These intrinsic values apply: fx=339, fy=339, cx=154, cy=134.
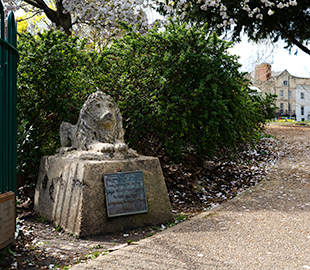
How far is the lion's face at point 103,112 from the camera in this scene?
494cm

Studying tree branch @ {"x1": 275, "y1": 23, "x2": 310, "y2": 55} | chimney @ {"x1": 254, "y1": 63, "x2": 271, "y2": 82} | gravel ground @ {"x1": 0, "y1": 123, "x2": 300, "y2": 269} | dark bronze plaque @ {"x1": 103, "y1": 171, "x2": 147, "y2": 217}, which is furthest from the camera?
chimney @ {"x1": 254, "y1": 63, "x2": 271, "y2": 82}

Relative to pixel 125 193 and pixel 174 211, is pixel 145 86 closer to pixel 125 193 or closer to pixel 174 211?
pixel 174 211

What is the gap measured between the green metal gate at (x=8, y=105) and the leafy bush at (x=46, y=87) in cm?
230

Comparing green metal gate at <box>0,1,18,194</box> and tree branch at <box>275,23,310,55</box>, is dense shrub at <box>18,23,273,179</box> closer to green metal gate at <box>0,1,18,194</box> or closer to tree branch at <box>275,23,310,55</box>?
green metal gate at <box>0,1,18,194</box>

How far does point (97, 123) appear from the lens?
5020 millimetres

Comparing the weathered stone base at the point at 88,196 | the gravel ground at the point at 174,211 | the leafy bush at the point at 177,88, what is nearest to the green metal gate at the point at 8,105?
the gravel ground at the point at 174,211

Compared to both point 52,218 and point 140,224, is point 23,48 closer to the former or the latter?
point 52,218

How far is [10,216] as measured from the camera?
3477 mm

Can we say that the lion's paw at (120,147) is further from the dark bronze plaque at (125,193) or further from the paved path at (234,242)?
the paved path at (234,242)

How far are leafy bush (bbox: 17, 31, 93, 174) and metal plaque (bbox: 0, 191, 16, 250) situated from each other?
103 inches

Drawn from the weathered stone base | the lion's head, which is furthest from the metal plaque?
the lion's head

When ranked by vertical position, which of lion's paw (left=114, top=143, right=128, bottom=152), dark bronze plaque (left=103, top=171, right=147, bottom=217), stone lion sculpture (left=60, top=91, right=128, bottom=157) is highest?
stone lion sculpture (left=60, top=91, right=128, bottom=157)

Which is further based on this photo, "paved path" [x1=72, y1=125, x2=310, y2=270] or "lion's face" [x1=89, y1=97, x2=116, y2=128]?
"lion's face" [x1=89, y1=97, x2=116, y2=128]

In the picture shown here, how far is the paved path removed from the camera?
341 cm
